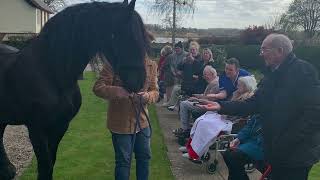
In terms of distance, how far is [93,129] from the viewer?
8.79m

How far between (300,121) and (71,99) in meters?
2.07

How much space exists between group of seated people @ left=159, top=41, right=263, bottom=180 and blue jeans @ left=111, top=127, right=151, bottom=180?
2.37 ft

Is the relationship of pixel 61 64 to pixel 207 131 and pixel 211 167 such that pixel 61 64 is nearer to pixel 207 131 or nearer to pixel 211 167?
pixel 207 131

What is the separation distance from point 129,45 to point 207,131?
275 centimetres

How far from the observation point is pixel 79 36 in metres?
3.90

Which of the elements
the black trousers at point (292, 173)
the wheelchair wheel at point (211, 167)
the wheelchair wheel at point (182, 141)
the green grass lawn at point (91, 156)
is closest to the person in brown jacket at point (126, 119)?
the black trousers at point (292, 173)

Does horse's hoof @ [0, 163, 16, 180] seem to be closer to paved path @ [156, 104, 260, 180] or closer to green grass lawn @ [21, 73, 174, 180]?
green grass lawn @ [21, 73, 174, 180]

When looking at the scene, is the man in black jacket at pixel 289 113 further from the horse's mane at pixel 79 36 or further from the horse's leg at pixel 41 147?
the horse's leg at pixel 41 147

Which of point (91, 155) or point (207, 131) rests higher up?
point (207, 131)

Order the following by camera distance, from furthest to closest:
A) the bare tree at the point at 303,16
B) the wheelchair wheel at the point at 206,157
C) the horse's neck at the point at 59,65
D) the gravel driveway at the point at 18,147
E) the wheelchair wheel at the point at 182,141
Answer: the bare tree at the point at 303,16, the wheelchair wheel at the point at 182,141, the wheelchair wheel at the point at 206,157, the gravel driveway at the point at 18,147, the horse's neck at the point at 59,65

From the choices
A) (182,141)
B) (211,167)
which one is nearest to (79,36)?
(211,167)

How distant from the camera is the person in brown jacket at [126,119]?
13.6 ft

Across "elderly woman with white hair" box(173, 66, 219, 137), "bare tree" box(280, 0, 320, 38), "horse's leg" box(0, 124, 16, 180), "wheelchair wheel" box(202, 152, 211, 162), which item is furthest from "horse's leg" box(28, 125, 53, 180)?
"bare tree" box(280, 0, 320, 38)

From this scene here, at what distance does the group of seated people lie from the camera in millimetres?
4531
